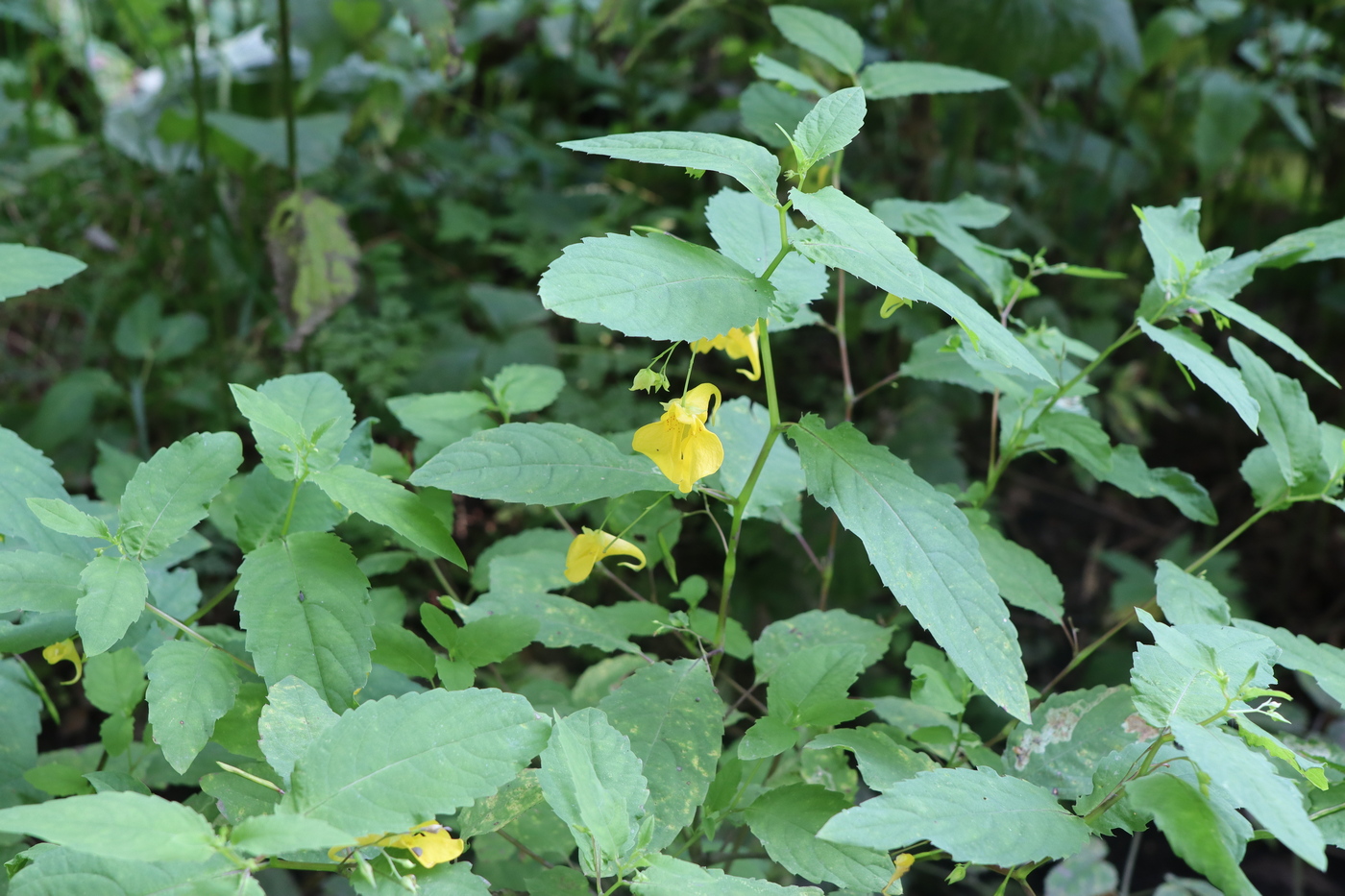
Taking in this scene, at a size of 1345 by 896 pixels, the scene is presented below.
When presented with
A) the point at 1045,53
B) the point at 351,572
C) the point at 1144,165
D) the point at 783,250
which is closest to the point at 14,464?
the point at 351,572

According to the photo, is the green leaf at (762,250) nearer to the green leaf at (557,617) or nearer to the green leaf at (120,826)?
the green leaf at (557,617)

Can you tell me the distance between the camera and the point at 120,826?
0.49m

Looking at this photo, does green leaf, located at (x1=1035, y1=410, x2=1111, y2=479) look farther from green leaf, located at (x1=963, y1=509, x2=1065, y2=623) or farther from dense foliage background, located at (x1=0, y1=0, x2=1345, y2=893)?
dense foliage background, located at (x1=0, y1=0, x2=1345, y2=893)

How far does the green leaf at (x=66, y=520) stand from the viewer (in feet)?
2.25

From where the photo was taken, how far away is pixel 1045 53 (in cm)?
201

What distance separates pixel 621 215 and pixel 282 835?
203 cm

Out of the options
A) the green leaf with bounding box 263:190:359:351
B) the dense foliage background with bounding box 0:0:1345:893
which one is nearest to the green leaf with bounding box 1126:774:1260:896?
the dense foliage background with bounding box 0:0:1345:893

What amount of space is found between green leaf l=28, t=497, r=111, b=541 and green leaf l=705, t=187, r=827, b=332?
53cm

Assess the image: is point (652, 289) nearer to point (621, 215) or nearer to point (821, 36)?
point (821, 36)

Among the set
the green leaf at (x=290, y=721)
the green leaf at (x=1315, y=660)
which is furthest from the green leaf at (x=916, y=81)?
the green leaf at (x=290, y=721)

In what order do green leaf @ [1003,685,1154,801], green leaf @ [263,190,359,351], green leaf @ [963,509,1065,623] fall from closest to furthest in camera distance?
1. green leaf @ [1003,685,1154,801]
2. green leaf @ [963,509,1065,623]
3. green leaf @ [263,190,359,351]

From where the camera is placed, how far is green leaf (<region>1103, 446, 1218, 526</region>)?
0.94m

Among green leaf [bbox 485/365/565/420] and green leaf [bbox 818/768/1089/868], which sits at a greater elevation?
green leaf [bbox 485/365/565/420]

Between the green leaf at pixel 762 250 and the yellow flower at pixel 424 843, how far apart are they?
1.50 feet
